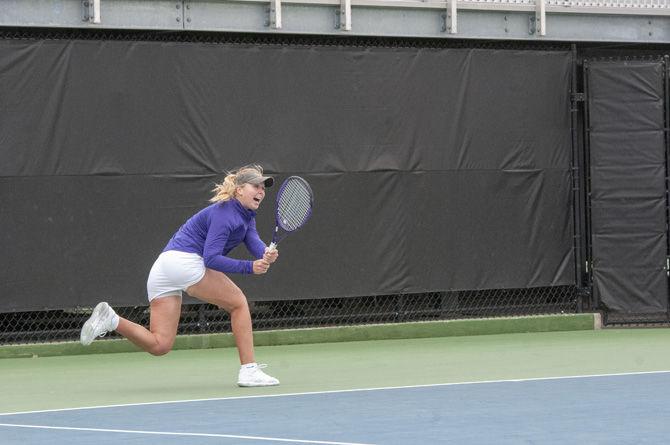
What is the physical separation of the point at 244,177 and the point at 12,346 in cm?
408

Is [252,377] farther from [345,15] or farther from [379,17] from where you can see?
[379,17]

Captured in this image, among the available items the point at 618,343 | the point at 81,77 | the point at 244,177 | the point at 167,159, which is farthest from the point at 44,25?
the point at 618,343

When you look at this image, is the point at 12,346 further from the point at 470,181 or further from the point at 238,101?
the point at 470,181

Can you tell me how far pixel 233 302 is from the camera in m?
9.54

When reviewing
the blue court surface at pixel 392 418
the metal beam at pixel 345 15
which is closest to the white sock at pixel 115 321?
the blue court surface at pixel 392 418

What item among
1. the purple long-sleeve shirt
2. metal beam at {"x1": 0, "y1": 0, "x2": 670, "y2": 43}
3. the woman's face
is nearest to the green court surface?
the purple long-sleeve shirt

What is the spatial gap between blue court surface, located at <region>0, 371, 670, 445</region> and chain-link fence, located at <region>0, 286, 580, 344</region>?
4.25m

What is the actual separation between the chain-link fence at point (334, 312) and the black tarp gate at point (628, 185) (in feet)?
1.78

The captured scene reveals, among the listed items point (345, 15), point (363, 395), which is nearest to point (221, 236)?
point (363, 395)

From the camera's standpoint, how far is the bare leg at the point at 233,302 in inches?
373

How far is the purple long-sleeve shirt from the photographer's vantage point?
9281mm

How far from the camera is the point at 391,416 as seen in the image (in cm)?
800

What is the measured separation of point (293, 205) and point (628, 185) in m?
6.12

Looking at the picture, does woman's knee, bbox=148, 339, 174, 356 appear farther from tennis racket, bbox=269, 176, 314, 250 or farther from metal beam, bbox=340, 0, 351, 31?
metal beam, bbox=340, 0, 351, 31
